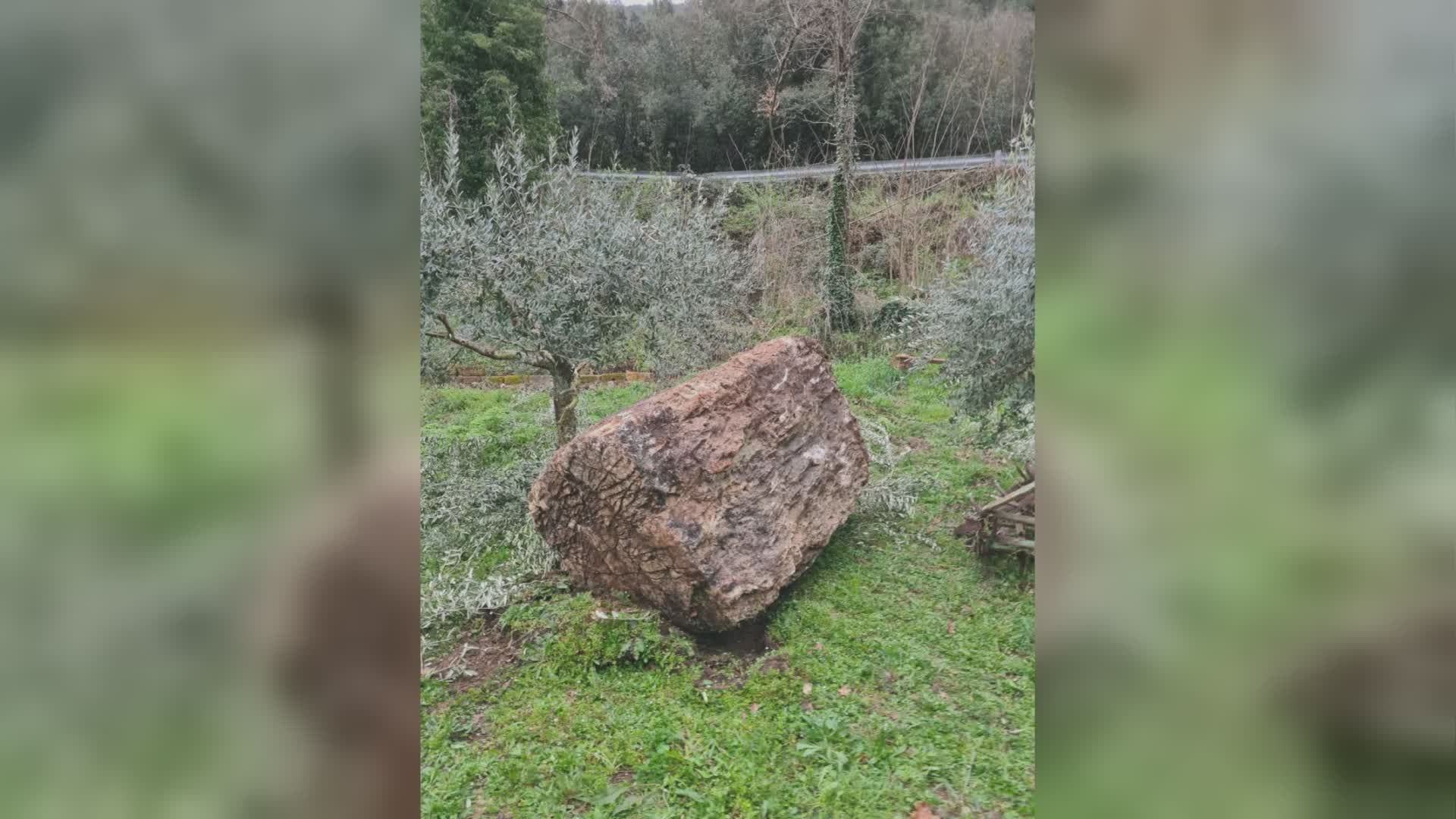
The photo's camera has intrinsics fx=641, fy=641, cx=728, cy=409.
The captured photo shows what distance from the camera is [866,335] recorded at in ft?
10.0

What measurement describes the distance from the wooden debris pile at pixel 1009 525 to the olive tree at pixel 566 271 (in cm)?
131

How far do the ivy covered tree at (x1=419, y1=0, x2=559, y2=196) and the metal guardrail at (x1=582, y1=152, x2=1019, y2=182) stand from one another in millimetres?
392

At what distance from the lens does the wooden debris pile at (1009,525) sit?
2381 mm

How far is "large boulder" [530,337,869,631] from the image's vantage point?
2148 millimetres
